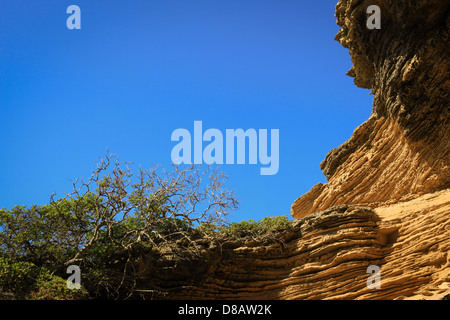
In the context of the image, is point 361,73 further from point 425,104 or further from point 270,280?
point 270,280

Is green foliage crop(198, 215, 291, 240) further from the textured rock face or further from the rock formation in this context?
the textured rock face

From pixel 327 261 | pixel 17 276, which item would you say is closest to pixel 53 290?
pixel 17 276

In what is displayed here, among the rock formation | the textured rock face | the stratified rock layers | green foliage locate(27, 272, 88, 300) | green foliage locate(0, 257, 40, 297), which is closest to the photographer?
green foliage locate(27, 272, 88, 300)

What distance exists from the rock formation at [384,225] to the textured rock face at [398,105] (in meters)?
0.05

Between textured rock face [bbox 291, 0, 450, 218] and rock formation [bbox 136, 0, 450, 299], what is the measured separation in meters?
0.05

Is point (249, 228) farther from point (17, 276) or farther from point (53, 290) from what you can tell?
point (17, 276)

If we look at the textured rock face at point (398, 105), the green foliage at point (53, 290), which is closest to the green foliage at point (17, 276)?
the green foliage at point (53, 290)

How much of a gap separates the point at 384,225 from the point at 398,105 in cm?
662

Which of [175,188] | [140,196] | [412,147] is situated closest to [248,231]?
[175,188]

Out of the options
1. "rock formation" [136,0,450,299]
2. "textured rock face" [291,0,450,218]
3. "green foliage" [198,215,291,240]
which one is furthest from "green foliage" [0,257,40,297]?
"textured rock face" [291,0,450,218]

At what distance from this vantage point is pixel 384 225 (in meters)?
16.7

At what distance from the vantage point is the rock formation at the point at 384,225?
15.3m

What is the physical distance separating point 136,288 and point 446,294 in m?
11.4

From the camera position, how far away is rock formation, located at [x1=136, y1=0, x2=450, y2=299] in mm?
15344
